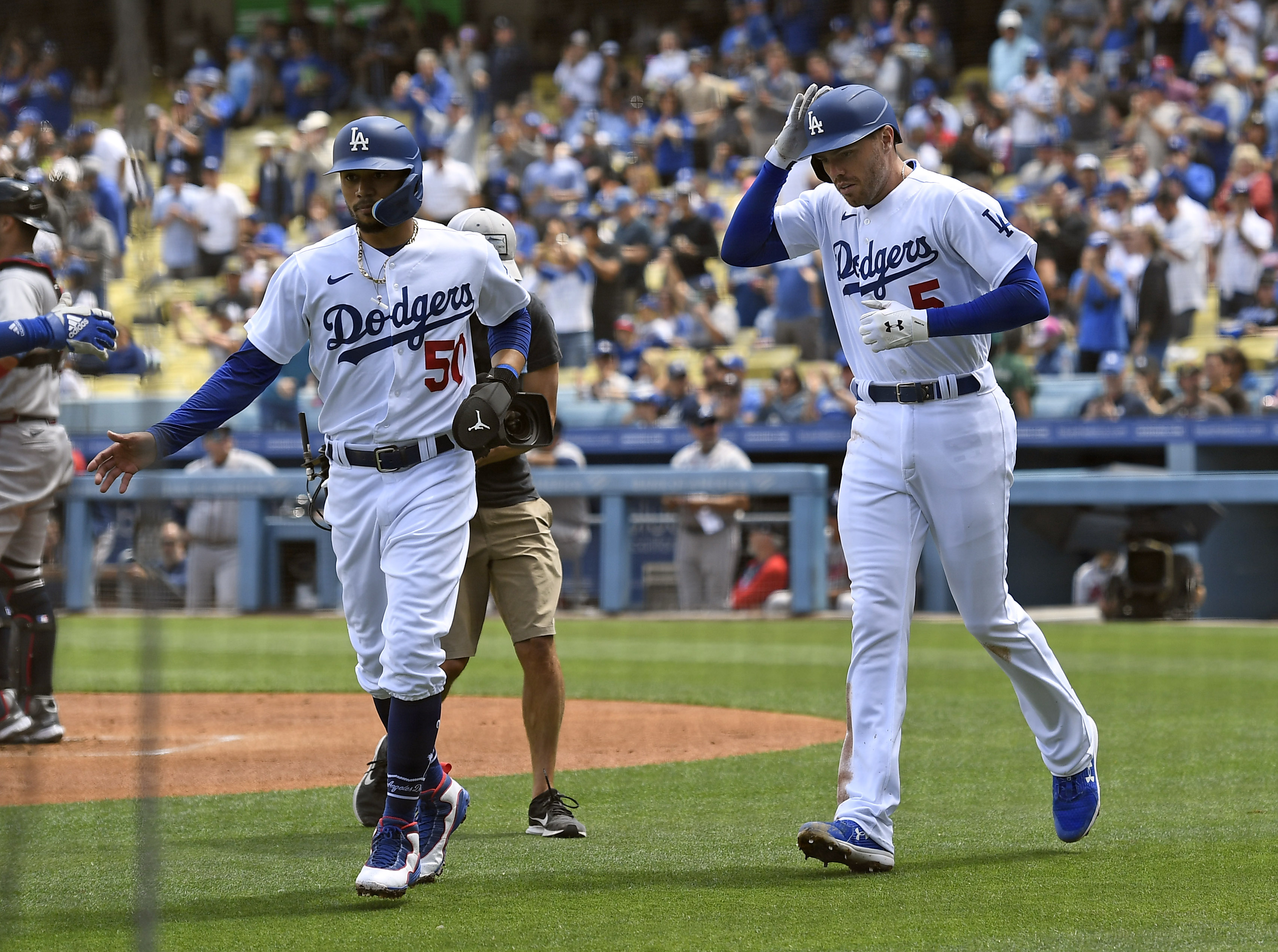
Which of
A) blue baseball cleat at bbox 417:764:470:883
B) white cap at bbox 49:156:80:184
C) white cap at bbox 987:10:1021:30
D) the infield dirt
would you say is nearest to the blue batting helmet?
blue baseball cleat at bbox 417:764:470:883

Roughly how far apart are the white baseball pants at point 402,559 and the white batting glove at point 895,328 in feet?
3.57

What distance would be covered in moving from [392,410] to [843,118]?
1407 millimetres

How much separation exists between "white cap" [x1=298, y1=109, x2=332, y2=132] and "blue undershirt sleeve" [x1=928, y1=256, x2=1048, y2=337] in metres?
15.7

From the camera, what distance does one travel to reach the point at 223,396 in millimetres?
4246

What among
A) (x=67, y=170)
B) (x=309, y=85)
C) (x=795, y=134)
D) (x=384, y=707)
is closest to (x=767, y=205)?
(x=795, y=134)

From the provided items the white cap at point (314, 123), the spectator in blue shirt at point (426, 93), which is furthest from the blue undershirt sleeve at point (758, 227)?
the spectator in blue shirt at point (426, 93)

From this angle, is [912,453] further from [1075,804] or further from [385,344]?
[385,344]

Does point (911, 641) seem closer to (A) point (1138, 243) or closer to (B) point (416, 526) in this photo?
(A) point (1138, 243)

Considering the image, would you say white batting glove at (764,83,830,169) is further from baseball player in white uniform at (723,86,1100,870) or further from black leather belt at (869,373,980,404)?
black leather belt at (869,373,980,404)

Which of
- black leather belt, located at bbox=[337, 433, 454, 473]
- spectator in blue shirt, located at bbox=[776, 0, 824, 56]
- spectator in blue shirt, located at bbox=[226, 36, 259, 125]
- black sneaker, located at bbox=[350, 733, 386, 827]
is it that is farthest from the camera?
spectator in blue shirt, located at bbox=[226, 36, 259, 125]

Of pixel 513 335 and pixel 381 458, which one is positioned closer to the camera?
pixel 381 458

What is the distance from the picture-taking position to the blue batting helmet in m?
4.23

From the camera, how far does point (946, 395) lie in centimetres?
448

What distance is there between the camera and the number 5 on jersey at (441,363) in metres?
4.34
